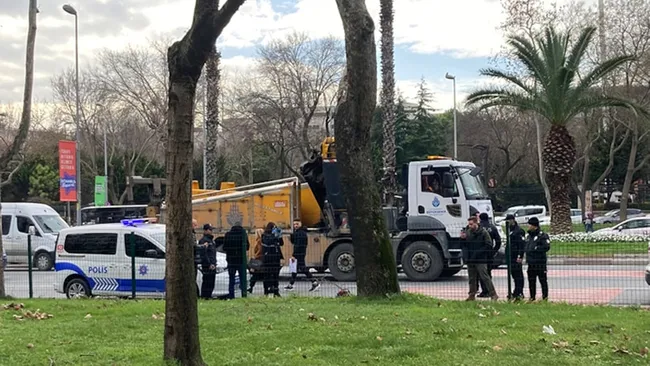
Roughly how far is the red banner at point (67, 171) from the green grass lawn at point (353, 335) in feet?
65.6

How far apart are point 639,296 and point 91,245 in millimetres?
11014

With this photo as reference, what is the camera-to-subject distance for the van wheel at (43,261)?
25359 millimetres

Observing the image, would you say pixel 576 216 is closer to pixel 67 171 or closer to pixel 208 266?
pixel 67 171

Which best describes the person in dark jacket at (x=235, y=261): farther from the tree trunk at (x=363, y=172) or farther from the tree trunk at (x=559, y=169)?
the tree trunk at (x=559, y=169)

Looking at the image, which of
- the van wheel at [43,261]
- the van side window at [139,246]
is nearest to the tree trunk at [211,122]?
the van wheel at [43,261]

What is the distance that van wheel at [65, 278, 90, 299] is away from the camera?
49.2 ft

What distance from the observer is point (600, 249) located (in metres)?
18.2

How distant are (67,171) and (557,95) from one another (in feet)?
65.9

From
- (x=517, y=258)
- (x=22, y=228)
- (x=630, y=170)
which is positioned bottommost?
(x=517, y=258)

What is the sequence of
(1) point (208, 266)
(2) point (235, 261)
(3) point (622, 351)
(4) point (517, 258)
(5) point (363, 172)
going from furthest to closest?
(2) point (235, 261) < (1) point (208, 266) < (4) point (517, 258) < (5) point (363, 172) < (3) point (622, 351)

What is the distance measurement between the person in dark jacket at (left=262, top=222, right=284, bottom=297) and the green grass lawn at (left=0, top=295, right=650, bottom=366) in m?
3.06

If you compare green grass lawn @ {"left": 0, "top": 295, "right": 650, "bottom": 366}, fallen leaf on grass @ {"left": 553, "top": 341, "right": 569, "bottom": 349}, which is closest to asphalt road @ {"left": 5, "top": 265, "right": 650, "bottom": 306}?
green grass lawn @ {"left": 0, "top": 295, "right": 650, "bottom": 366}

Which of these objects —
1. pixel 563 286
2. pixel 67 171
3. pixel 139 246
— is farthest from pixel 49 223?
pixel 563 286

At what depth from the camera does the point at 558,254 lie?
2005 centimetres
